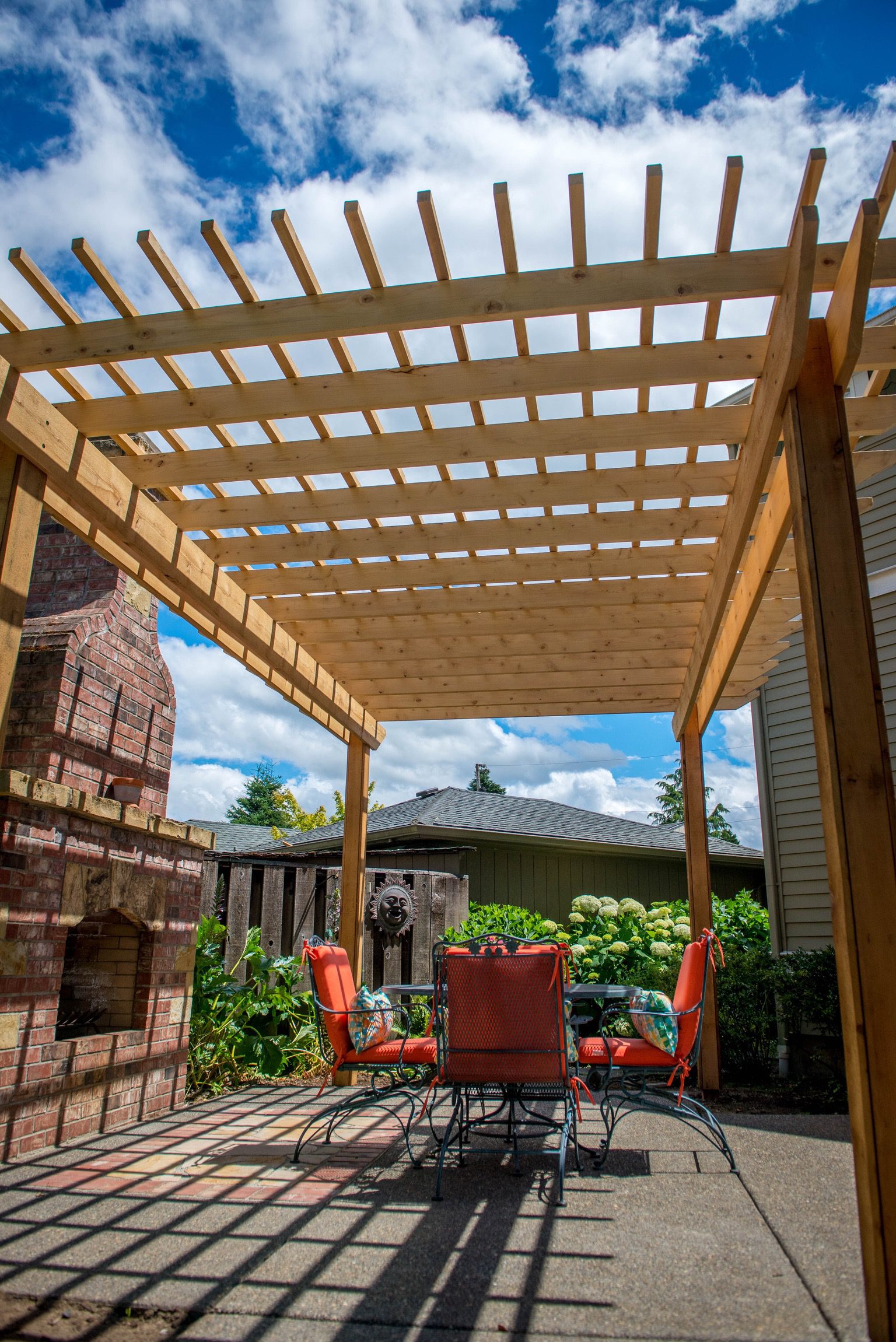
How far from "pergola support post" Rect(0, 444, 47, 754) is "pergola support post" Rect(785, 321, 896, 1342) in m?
2.48

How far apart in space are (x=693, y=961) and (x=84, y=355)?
3.54 m

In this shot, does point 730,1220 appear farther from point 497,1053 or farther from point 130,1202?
point 130,1202

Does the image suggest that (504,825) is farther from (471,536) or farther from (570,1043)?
(570,1043)

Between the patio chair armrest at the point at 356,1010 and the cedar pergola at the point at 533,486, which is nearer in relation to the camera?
the cedar pergola at the point at 533,486

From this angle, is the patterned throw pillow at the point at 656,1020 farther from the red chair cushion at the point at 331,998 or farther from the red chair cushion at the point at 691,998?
the red chair cushion at the point at 331,998

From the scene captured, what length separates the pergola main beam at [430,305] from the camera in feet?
8.54

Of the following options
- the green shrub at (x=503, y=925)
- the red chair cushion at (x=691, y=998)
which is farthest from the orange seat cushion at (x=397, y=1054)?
the green shrub at (x=503, y=925)

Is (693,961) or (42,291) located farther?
(693,961)

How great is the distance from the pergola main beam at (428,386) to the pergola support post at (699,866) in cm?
347

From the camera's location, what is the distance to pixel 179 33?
5.04 m

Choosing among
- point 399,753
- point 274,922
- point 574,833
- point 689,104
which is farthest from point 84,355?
point 399,753

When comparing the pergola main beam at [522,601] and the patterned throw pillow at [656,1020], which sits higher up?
the pergola main beam at [522,601]

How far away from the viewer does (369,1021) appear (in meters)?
4.07

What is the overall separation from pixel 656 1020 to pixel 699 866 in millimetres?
2143
